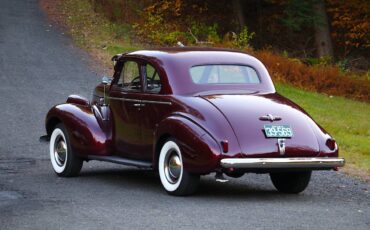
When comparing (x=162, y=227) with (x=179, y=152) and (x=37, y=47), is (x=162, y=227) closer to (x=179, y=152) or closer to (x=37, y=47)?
(x=179, y=152)

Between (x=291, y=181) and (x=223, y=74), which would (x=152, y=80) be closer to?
(x=223, y=74)

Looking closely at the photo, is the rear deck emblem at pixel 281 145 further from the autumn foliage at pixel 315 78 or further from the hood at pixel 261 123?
the autumn foliage at pixel 315 78

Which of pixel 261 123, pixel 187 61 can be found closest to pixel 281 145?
pixel 261 123

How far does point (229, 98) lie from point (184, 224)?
2.47 meters

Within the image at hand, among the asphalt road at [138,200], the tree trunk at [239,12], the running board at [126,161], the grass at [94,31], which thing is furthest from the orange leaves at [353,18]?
the running board at [126,161]

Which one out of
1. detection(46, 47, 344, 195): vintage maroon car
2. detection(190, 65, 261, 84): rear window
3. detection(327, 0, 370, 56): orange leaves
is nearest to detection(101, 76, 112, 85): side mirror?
detection(46, 47, 344, 195): vintage maroon car

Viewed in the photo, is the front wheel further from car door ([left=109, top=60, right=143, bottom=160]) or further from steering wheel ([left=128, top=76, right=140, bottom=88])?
steering wheel ([left=128, top=76, right=140, bottom=88])

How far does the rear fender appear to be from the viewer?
1135 centimetres

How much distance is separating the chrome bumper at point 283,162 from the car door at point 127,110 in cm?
178

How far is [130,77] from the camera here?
11.5 metres

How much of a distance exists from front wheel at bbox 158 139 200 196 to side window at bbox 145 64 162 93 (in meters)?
0.90

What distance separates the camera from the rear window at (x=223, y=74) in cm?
1072

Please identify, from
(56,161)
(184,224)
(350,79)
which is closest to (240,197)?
(184,224)

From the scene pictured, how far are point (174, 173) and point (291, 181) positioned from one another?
60.7 inches
